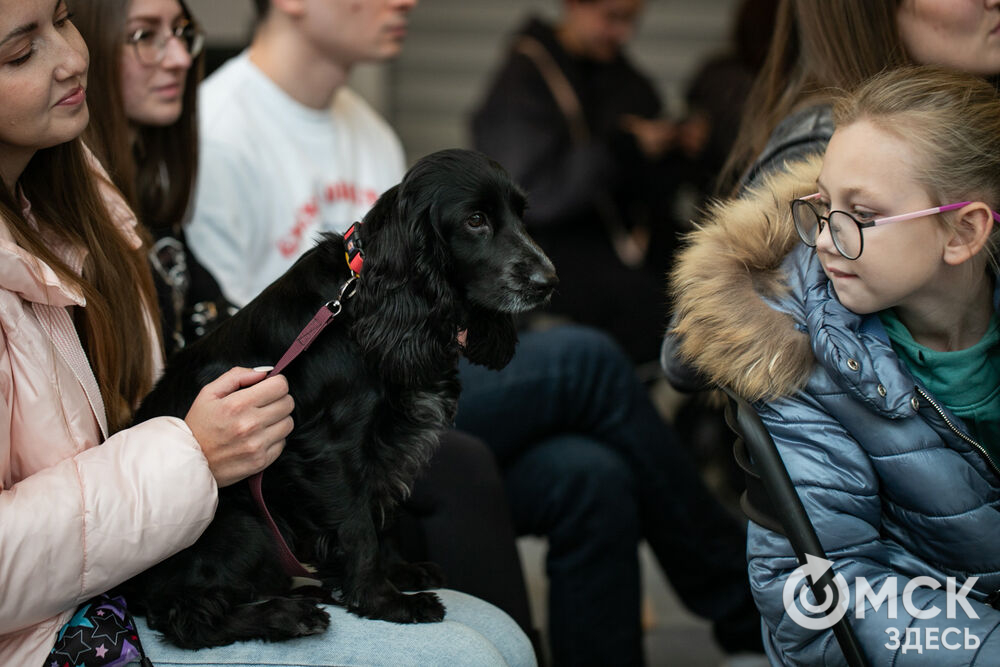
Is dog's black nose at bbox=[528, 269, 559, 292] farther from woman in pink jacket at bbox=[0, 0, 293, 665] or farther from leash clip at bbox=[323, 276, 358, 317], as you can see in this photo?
woman in pink jacket at bbox=[0, 0, 293, 665]

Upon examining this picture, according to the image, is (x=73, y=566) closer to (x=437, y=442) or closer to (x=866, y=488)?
(x=437, y=442)

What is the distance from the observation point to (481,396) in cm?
235

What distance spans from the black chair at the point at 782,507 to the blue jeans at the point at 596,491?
870 mm

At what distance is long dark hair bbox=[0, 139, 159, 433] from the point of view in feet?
5.18

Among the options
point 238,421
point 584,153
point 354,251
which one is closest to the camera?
point 238,421

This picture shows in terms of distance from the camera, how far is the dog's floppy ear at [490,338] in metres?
1.72

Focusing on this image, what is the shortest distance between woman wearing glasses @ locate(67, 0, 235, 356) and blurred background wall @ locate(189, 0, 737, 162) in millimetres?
4204

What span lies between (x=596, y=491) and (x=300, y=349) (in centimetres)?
99

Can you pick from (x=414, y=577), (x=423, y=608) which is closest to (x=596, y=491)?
(x=414, y=577)

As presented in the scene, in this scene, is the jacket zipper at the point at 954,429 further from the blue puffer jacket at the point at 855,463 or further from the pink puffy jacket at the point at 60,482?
the pink puffy jacket at the point at 60,482

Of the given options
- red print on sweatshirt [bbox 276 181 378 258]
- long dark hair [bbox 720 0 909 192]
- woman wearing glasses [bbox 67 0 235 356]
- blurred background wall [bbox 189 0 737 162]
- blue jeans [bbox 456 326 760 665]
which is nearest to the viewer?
long dark hair [bbox 720 0 909 192]

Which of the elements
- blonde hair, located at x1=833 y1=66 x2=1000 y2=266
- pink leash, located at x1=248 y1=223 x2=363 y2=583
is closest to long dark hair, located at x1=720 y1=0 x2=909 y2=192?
blonde hair, located at x1=833 y1=66 x2=1000 y2=266

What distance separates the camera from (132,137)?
2.24m

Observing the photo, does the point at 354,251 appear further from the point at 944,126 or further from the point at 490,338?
the point at 944,126
